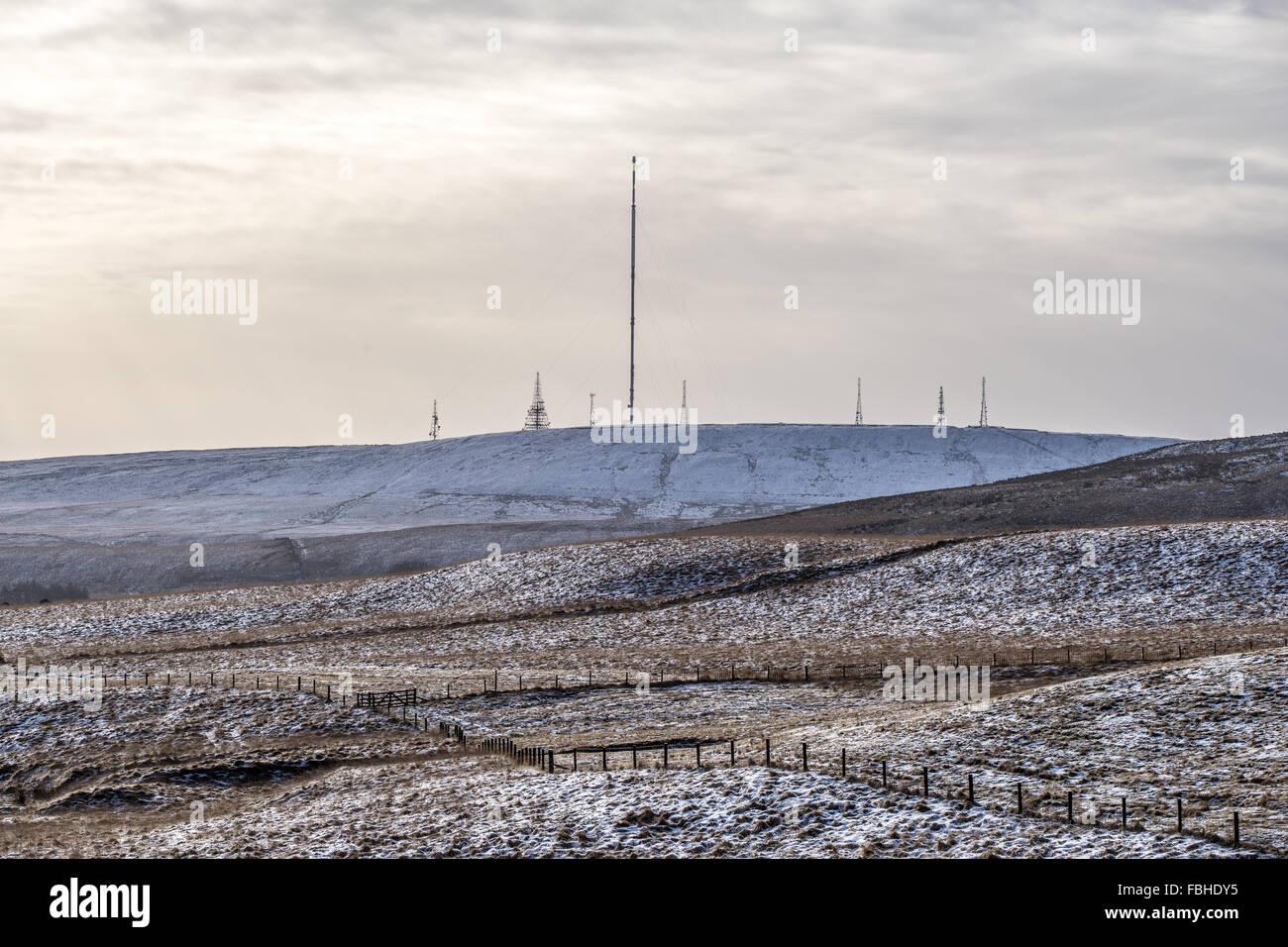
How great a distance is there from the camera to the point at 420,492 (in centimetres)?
14600

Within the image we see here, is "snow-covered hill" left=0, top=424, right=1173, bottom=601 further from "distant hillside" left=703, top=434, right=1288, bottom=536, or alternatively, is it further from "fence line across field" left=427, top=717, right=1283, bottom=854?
"fence line across field" left=427, top=717, right=1283, bottom=854

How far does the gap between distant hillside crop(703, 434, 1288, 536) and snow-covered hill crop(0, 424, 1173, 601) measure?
22.9 meters

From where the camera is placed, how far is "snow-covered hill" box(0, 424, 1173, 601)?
319 feet

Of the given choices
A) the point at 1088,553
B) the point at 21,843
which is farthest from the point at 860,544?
the point at 21,843

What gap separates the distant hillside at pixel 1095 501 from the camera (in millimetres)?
83375

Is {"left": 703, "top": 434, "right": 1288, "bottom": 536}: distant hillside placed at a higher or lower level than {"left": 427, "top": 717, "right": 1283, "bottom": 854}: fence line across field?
higher

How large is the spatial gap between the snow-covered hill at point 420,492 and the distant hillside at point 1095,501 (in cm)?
2291

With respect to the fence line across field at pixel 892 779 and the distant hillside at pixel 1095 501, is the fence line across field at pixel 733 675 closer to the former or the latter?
the fence line across field at pixel 892 779

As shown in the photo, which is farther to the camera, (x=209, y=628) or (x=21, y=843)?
(x=209, y=628)

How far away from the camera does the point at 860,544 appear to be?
75750 mm

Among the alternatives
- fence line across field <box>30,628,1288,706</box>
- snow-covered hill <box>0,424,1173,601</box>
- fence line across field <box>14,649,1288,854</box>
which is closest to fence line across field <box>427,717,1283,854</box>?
fence line across field <box>14,649,1288,854</box>
